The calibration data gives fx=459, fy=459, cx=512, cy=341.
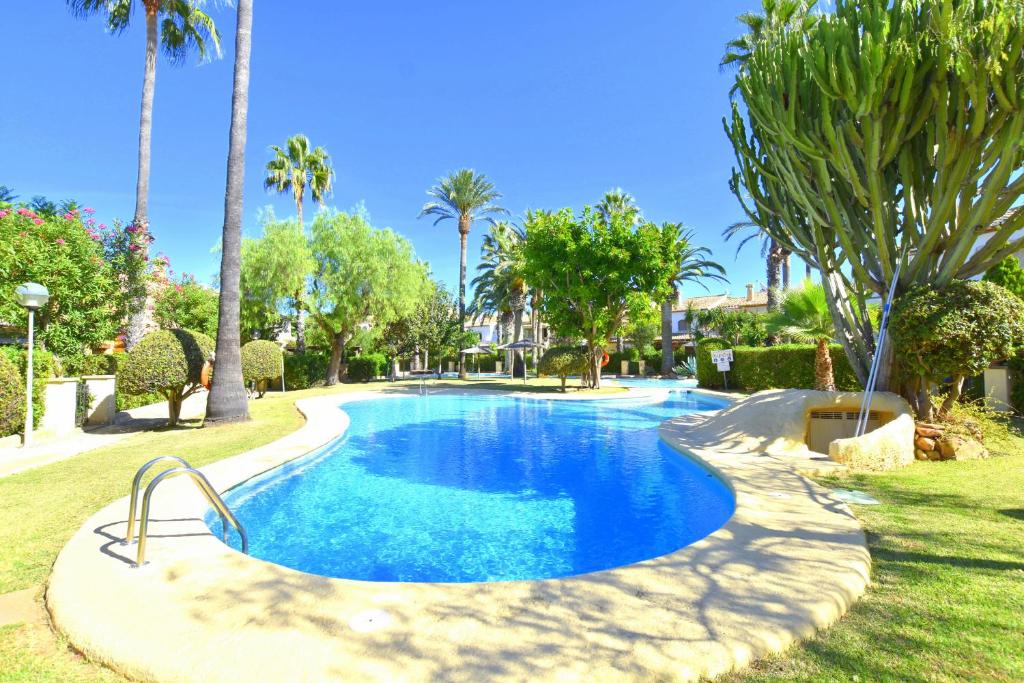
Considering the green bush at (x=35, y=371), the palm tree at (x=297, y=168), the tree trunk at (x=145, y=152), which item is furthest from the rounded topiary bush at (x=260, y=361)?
the palm tree at (x=297, y=168)

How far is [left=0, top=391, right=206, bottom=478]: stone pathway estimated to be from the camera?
8.20 metres

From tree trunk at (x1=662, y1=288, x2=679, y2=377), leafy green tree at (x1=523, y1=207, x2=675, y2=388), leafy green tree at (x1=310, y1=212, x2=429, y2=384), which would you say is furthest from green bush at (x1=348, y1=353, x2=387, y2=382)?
tree trunk at (x1=662, y1=288, x2=679, y2=377)

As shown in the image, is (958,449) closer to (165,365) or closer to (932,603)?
(932,603)

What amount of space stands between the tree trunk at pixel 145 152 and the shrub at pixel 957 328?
67.6ft

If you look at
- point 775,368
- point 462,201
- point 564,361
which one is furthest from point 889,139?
point 462,201

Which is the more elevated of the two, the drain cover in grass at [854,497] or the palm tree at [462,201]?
the palm tree at [462,201]

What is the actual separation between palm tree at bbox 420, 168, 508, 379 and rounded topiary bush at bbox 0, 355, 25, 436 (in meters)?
25.8

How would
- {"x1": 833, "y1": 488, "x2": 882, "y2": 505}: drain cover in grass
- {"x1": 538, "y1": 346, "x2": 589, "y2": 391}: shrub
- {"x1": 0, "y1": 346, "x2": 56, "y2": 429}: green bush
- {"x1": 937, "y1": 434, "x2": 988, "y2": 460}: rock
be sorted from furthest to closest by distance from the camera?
1. {"x1": 538, "y1": 346, "x2": 589, "y2": 391}: shrub
2. {"x1": 0, "y1": 346, "x2": 56, "y2": 429}: green bush
3. {"x1": 937, "y1": 434, "x2": 988, "y2": 460}: rock
4. {"x1": 833, "y1": 488, "x2": 882, "y2": 505}: drain cover in grass

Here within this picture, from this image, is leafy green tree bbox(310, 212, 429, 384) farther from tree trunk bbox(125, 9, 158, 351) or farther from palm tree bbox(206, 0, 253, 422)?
palm tree bbox(206, 0, 253, 422)

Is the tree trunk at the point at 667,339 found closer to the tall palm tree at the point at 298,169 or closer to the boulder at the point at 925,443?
the boulder at the point at 925,443

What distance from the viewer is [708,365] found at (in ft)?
77.0

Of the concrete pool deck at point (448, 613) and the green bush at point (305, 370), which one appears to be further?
the green bush at point (305, 370)

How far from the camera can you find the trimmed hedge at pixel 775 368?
1823 centimetres

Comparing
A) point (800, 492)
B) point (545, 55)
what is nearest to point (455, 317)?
point (545, 55)
